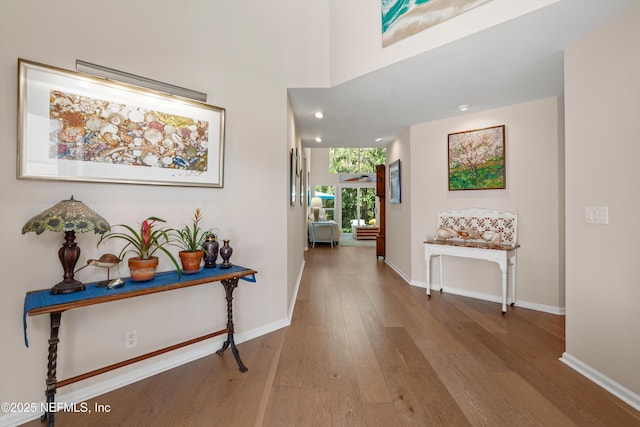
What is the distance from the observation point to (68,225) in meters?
1.32

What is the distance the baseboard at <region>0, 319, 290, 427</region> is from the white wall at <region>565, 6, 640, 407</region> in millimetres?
2474

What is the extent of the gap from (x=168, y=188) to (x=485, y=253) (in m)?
3.23

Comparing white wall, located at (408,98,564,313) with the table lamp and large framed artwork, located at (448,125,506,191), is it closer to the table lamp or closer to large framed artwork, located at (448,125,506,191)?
large framed artwork, located at (448,125,506,191)

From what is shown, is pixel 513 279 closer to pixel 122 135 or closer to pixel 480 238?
pixel 480 238

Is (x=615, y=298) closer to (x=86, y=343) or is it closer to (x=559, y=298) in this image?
(x=559, y=298)

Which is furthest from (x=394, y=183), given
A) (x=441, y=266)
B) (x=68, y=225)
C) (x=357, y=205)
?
(x=357, y=205)

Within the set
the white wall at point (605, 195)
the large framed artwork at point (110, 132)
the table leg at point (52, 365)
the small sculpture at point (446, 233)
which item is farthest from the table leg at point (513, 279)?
the table leg at point (52, 365)

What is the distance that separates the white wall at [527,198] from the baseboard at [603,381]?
1230 millimetres

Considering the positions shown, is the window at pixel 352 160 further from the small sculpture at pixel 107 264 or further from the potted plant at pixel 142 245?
the small sculpture at pixel 107 264

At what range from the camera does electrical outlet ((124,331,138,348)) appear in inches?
69.3

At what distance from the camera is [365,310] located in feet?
9.80

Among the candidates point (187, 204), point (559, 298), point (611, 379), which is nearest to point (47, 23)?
point (187, 204)

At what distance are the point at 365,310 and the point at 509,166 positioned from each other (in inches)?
96.1

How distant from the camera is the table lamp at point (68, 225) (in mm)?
1298
